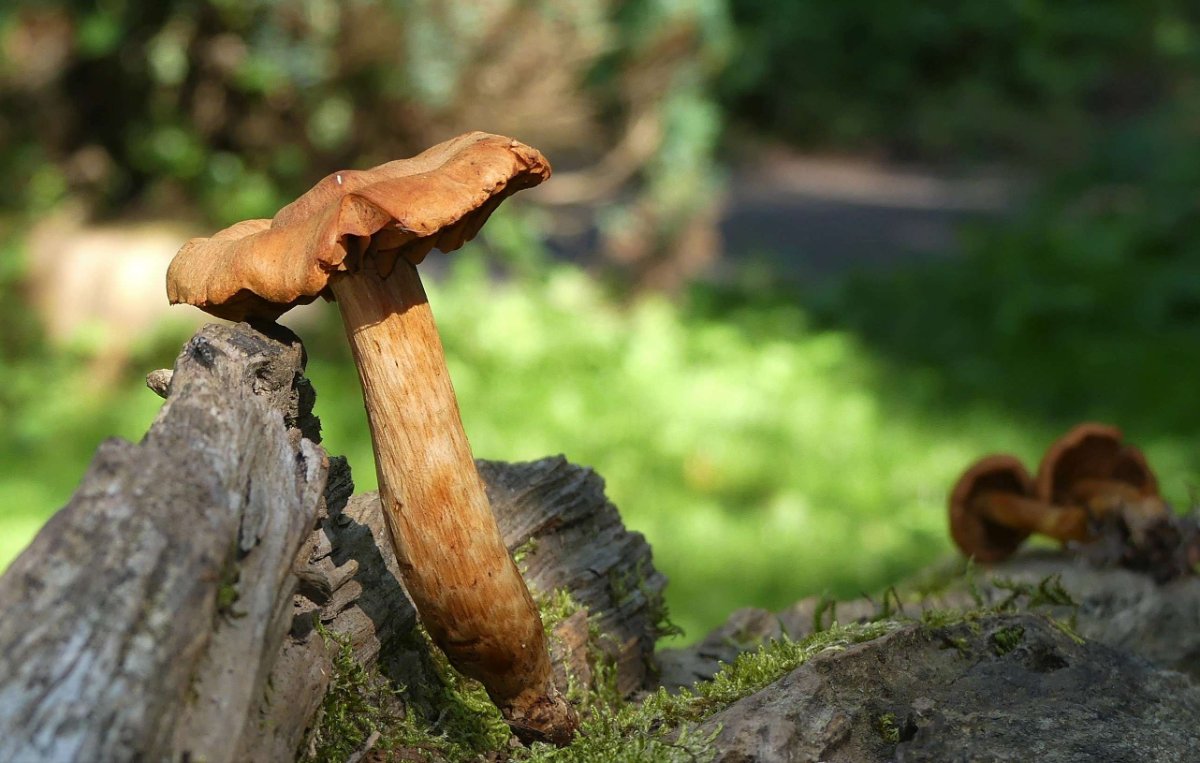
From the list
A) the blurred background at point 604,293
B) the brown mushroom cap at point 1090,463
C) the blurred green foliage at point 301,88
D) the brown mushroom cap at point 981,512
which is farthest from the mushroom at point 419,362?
the blurred green foliage at point 301,88

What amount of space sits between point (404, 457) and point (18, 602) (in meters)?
0.67

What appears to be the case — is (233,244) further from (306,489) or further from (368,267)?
(306,489)

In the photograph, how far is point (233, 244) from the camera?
189cm

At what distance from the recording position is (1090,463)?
377 centimetres

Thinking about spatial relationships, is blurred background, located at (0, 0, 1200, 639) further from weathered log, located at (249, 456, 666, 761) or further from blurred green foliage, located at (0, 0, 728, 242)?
weathered log, located at (249, 456, 666, 761)

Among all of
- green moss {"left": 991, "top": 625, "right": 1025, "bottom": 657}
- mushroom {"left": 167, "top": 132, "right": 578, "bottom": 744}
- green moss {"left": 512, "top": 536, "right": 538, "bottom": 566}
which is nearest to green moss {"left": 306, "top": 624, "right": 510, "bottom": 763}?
mushroom {"left": 167, "top": 132, "right": 578, "bottom": 744}

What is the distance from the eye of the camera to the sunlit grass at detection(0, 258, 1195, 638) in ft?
16.2

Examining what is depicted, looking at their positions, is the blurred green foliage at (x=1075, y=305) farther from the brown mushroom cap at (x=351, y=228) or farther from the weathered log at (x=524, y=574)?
the brown mushroom cap at (x=351, y=228)

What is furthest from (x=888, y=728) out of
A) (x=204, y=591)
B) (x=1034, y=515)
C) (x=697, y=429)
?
(x=697, y=429)

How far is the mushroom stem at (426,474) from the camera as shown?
1.95 meters

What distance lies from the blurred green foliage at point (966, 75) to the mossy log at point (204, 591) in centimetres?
1272

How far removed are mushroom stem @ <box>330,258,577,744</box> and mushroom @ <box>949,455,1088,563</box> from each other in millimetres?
2083

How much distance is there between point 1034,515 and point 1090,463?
35 centimetres

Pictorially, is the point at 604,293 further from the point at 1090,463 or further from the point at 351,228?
the point at 351,228
